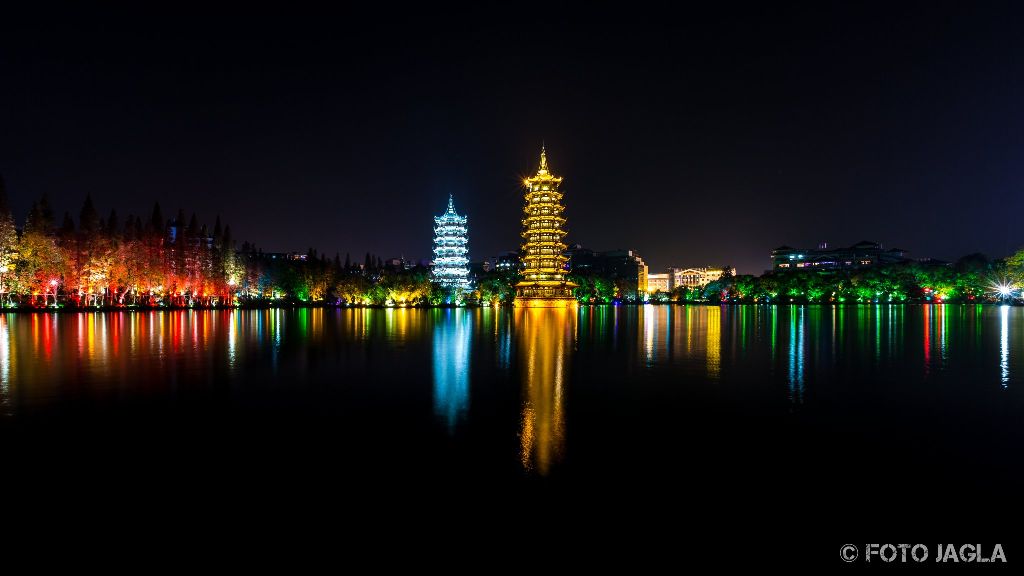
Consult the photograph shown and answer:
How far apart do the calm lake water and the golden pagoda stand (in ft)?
282

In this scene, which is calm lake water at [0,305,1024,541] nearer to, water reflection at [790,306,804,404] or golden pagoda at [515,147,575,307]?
water reflection at [790,306,804,404]

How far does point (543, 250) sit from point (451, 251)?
2798 cm

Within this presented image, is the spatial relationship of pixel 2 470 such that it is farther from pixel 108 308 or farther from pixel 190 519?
pixel 108 308

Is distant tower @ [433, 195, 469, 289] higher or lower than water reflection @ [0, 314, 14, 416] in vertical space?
higher

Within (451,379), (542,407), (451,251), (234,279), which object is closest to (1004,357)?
(542,407)

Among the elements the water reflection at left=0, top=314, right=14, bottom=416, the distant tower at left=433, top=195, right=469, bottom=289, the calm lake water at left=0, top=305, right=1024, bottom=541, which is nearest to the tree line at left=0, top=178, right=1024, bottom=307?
the distant tower at left=433, top=195, right=469, bottom=289

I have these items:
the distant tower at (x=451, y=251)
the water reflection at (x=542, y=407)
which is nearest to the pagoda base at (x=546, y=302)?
the distant tower at (x=451, y=251)

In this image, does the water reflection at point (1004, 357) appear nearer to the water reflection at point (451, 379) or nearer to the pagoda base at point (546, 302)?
the water reflection at point (451, 379)

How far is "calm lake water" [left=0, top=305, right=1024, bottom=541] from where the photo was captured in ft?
27.8

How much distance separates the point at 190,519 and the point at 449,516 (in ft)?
10.0

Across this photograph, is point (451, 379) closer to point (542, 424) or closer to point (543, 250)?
point (542, 424)

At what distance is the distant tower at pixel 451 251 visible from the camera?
5094 inches

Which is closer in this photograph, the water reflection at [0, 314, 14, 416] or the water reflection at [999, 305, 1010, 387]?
the water reflection at [0, 314, 14, 416]

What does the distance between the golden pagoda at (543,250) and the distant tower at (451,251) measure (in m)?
19.4
